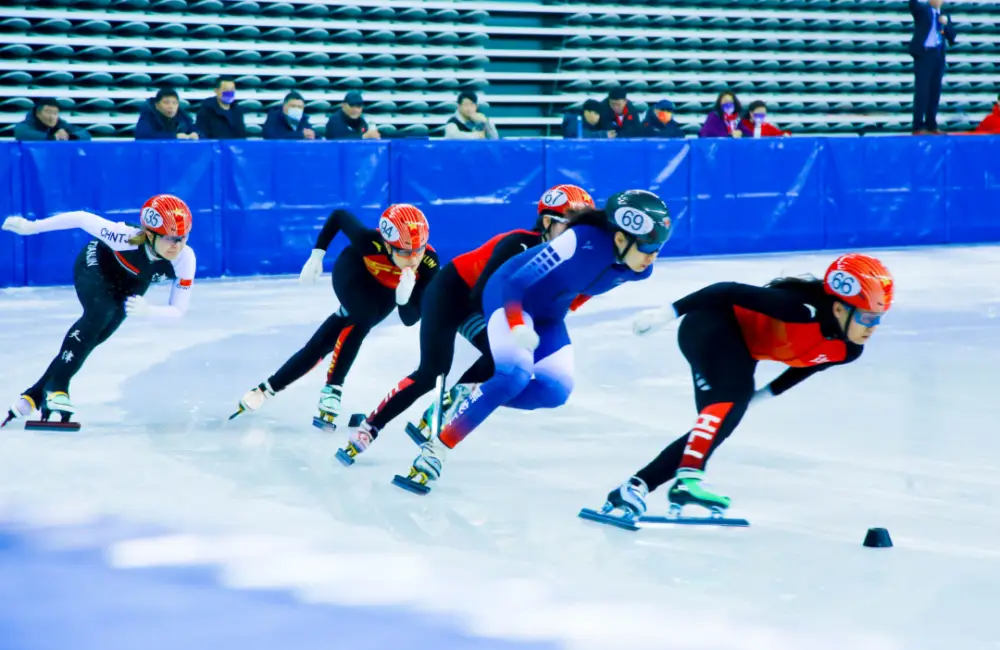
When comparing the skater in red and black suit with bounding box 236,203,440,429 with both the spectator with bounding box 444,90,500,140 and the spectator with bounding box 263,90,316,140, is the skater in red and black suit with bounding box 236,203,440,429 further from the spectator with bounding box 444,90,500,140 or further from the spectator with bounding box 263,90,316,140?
the spectator with bounding box 444,90,500,140

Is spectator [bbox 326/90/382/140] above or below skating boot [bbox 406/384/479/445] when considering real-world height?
above

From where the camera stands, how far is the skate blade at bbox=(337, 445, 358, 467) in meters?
5.71

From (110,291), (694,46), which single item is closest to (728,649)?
(110,291)

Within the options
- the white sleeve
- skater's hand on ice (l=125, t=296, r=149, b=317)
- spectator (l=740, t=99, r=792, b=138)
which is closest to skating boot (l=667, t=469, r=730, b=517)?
skater's hand on ice (l=125, t=296, r=149, b=317)

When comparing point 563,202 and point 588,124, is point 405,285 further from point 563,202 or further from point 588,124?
point 588,124

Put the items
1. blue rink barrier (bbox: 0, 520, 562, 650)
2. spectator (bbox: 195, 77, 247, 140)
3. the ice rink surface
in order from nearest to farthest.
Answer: blue rink barrier (bbox: 0, 520, 562, 650) < the ice rink surface < spectator (bbox: 195, 77, 247, 140)

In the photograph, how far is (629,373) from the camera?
793 centimetres

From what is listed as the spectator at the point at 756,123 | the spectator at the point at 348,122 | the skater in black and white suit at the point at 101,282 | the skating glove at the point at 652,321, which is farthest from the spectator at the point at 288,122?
the skating glove at the point at 652,321

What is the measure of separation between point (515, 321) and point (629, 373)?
3097 mm

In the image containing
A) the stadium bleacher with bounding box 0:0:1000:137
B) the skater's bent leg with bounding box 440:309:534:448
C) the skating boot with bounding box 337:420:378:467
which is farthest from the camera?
the stadium bleacher with bounding box 0:0:1000:137

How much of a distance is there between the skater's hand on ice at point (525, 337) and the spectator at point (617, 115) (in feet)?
34.1

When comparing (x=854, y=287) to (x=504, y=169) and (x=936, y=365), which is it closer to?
(x=936, y=365)

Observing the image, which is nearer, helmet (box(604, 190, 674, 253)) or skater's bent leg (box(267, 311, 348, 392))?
helmet (box(604, 190, 674, 253))

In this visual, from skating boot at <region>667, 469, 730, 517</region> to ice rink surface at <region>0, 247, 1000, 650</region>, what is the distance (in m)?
0.09
